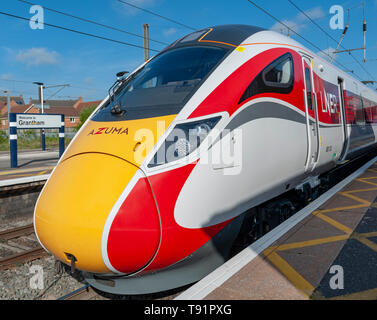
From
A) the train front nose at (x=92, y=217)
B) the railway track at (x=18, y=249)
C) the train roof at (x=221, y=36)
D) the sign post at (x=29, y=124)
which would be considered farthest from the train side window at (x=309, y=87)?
the sign post at (x=29, y=124)

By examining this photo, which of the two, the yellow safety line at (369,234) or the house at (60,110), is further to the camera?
the house at (60,110)

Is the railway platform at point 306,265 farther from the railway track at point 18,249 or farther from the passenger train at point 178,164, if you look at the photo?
the railway track at point 18,249

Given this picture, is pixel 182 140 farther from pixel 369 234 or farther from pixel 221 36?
pixel 369 234

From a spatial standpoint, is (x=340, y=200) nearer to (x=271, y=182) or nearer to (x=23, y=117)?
(x=271, y=182)

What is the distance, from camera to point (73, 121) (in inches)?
2470

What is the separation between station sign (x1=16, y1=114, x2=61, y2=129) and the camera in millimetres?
10551

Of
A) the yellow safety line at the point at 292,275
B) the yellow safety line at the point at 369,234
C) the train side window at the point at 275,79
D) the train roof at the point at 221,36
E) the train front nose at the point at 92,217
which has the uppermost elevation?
the train roof at the point at 221,36

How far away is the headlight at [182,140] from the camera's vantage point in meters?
2.67

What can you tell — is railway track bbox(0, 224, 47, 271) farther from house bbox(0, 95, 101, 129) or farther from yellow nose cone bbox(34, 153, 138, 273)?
house bbox(0, 95, 101, 129)

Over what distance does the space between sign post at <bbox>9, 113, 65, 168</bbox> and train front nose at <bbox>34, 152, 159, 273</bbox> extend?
7.97 meters

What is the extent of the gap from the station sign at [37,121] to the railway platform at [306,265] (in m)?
9.52

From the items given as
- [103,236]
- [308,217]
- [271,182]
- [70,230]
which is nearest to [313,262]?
[271,182]

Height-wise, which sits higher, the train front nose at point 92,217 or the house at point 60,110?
the house at point 60,110
